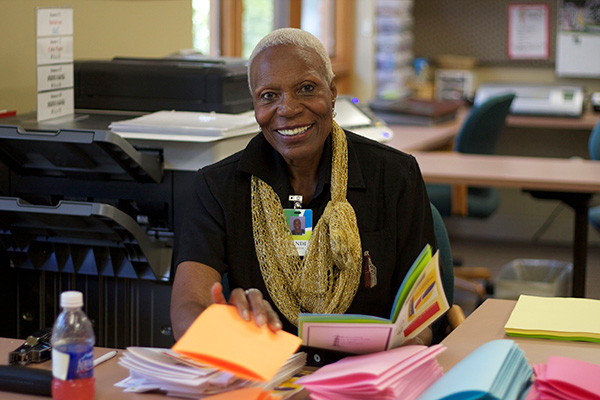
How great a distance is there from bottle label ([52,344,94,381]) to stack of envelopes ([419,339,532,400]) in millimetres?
508

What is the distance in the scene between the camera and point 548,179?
3240 millimetres

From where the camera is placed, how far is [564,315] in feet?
5.41

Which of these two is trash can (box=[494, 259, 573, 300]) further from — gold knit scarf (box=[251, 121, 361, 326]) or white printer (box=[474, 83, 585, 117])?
gold knit scarf (box=[251, 121, 361, 326])

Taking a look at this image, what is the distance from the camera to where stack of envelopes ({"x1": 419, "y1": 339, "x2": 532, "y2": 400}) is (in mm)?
1138

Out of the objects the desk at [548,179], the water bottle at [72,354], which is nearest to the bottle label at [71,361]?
the water bottle at [72,354]

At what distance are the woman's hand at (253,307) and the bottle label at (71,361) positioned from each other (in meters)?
0.23

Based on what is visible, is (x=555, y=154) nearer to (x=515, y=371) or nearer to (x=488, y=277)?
(x=488, y=277)

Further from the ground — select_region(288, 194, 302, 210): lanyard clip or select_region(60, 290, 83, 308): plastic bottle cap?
select_region(288, 194, 302, 210): lanyard clip

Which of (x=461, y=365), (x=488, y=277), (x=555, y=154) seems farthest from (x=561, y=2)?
(x=461, y=365)

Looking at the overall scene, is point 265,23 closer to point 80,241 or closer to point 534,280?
point 534,280

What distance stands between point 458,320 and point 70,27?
129 centimetres

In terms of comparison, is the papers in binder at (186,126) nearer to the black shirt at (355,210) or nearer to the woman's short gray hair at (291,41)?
the black shirt at (355,210)

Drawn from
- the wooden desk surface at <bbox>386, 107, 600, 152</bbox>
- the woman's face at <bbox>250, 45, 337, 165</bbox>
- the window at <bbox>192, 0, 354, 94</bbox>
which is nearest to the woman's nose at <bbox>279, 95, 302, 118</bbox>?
the woman's face at <bbox>250, 45, 337, 165</bbox>

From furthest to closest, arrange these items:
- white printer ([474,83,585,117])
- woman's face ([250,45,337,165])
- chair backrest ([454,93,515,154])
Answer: white printer ([474,83,585,117]), chair backrest ([454,93,515,154]), woman's face ([250,45,337,165])
